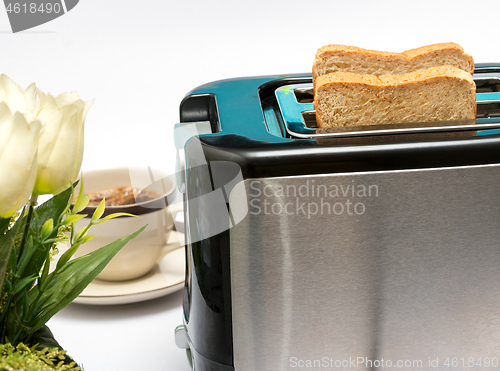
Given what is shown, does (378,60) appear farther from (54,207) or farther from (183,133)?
(54,207)

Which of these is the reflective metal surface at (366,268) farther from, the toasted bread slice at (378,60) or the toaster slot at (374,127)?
the toasted bread slice at (378,60)

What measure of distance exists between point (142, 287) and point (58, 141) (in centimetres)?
47

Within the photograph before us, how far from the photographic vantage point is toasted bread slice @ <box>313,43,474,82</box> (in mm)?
600

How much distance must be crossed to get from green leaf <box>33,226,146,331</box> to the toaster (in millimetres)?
150

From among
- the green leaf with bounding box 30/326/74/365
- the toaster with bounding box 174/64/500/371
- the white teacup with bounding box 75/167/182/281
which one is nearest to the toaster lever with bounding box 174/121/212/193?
the toaster with bounding box 174/64/500/371

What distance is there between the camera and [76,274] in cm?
33

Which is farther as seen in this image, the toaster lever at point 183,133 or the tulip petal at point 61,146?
the toaster lever at point 183,133

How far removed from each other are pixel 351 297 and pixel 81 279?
25 centimetres

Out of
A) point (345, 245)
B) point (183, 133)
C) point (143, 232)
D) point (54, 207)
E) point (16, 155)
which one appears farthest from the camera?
point (143, 232)

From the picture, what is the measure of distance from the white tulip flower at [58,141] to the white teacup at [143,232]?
38 centimetres

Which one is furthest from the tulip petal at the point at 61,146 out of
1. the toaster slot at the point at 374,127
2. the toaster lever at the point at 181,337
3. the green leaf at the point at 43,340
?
the toaster lever at the point at 181,337

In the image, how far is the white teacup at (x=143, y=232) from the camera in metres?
0.68

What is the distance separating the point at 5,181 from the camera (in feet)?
0.81

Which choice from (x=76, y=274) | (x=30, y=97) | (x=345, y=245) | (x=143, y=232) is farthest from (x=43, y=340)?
(x=143, y=232)
